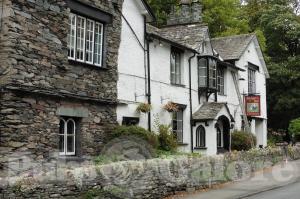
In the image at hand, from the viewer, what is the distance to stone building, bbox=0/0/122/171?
14.2 metres

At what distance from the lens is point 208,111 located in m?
24.2

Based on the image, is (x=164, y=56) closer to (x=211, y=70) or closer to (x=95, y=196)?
(x=211, y=70)

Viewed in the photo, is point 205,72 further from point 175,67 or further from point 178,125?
point 178,125

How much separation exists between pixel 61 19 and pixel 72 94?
2.46m

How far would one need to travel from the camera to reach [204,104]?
25.1 meters

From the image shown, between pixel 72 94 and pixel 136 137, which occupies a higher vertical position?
pixel 72 94

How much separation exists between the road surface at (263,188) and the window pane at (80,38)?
5.93 meters

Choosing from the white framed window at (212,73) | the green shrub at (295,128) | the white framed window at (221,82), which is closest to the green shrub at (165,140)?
the white framed window at (212,73)

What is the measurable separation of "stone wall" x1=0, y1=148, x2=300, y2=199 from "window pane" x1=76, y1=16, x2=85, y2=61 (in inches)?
180

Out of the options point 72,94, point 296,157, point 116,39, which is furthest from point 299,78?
point 72,94

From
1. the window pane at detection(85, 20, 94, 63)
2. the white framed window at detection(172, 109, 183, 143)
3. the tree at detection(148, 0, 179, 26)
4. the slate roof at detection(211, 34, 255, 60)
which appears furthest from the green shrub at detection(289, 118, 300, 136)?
the window pane at detection(85, 20, 94, 63)

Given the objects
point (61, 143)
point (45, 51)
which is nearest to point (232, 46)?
point (61, 143)

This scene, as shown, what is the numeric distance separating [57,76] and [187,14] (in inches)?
548

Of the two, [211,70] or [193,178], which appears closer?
[193,178]
